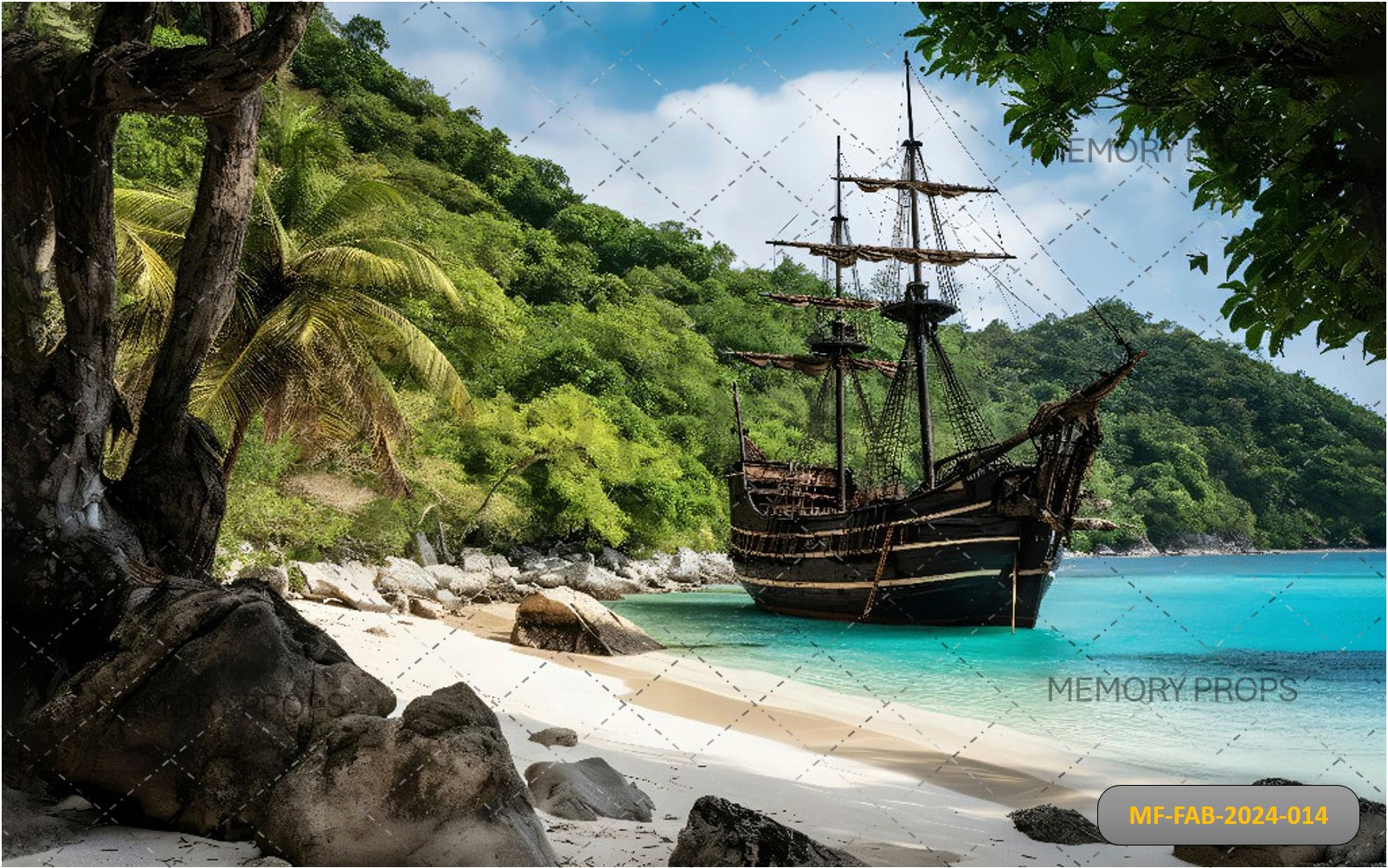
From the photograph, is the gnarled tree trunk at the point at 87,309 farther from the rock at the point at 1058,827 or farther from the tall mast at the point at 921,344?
the tall mast at the point at 921,344

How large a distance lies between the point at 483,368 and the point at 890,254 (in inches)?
222

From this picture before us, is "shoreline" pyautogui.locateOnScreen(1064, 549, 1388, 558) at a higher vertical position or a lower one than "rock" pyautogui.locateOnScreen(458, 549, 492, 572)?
higher

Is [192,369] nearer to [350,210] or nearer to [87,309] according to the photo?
[87,309]

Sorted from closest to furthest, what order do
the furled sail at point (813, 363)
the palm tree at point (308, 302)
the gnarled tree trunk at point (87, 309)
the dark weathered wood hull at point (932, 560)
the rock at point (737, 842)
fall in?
1. the rock at point (737, 842)
2. the gnarled tree trunk at point (87, 309)
3. the palm tree at point (308, 302)
4. the dark weathered wood hull at point (932, 560)
5. the furled sail at point (813, 363)

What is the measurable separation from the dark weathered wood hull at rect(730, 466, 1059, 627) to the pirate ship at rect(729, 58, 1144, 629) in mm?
18

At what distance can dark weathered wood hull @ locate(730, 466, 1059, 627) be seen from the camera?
13.0 meters

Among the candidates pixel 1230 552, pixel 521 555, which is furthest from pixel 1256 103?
pixel 1230 552

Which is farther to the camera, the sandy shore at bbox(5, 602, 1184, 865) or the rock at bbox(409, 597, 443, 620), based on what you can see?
the rock at bbox(409, 597, 443, 620)

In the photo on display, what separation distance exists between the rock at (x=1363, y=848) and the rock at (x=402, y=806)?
2.26 m

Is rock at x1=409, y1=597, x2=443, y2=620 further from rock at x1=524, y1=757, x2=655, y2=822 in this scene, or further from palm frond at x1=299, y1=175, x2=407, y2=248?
rock at x1=524, y1=757, x2=655, y2=822

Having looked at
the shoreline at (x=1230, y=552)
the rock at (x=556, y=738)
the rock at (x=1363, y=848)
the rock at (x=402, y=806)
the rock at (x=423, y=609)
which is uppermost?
the shoreline at (x=1230, y=552)

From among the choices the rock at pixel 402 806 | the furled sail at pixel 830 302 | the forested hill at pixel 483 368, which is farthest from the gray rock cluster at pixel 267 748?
the furled sail at pixel 830 302

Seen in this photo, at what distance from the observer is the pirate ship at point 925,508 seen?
38.3 feet

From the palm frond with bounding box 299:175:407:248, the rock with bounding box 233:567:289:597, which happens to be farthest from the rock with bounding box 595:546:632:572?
the palm frond with bounding box 299:175:407:248
